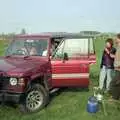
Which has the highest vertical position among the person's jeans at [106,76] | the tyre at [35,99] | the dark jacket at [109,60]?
the dark jacket at [109,60]

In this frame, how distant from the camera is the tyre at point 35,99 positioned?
316 inches

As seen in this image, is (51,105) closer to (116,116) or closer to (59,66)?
(59,66)

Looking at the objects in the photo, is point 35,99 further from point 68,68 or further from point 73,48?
point 73,48

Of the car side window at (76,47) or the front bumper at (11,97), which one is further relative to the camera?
the car side window at (76,47)

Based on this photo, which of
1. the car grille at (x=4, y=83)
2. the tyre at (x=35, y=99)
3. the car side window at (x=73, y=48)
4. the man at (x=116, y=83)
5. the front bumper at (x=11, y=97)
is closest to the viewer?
the front bumper at (x=11, y=97)

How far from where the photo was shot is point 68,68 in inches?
356

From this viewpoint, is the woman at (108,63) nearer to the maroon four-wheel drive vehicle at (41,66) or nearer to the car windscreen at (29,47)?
the maroon four-wheel drive vehicle at (41,66)

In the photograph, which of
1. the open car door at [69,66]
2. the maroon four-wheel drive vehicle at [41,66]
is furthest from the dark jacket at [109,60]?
the open car door at [69,66]

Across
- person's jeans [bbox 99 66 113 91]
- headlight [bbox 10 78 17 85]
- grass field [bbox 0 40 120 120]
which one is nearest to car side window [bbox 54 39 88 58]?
person's jeans [bbox 99 66 113 91]

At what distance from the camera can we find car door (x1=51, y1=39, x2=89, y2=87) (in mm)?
9016

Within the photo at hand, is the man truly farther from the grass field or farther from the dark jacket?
the dark jacket

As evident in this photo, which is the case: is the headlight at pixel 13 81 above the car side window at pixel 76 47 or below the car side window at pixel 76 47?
below

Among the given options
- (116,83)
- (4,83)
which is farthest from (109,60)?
(4,83)

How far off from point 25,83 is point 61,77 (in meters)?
1.51
